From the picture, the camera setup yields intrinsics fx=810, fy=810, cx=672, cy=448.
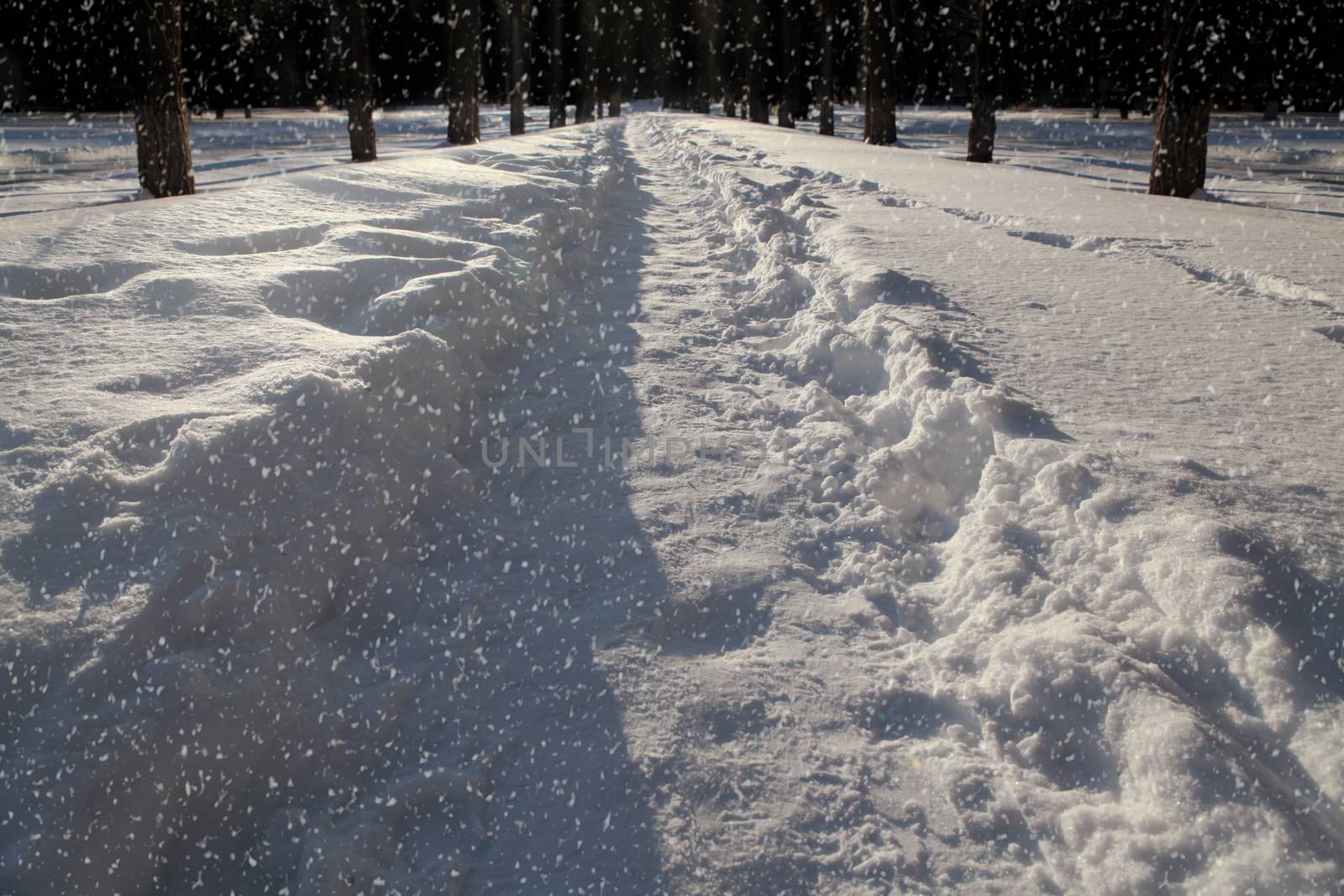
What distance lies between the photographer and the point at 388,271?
428 centimetres

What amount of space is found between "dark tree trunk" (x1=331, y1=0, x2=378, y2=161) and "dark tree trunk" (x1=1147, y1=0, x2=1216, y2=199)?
446 inches

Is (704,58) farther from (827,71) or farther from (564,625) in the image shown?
(564,625)

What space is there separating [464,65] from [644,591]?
17.4 meters

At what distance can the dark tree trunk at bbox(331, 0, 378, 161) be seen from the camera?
13336mm

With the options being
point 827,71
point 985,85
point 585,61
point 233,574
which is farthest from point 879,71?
point 233,574

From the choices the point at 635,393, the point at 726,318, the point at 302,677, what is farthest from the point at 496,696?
the point at 726,318

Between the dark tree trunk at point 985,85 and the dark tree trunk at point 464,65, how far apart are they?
32.9 feet

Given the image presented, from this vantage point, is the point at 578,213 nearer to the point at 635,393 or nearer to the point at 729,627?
the point at 635,393

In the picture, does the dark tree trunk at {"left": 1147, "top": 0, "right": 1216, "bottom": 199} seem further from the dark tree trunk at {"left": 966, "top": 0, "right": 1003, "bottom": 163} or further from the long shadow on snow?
the long shadow on snow

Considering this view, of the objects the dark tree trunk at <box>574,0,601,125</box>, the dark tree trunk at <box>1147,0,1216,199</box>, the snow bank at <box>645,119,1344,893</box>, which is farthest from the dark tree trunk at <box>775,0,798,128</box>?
the snow bank at <box>645,119,1344,893</box>

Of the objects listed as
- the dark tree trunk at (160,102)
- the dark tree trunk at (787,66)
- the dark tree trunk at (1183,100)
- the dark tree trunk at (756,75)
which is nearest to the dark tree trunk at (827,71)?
the dark tree trunk at (787,66)

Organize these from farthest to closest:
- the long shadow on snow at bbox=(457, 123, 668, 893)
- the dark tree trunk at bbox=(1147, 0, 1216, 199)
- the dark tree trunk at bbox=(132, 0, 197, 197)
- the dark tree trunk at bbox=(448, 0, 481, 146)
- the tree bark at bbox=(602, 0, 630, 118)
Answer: the tree bark at bbox=(602, 0, 630, 118)
the dark tree trunk at bbox=(448, 0, 481, 146)
the dark tree trunk at bbox=(1147, 0, 1216, 199)
the dark tree trunk at bbox=(132, 0, 197, 197)
the long shadow on snow at bbox=(457, 123, 668, 893)

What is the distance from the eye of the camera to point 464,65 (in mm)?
17078

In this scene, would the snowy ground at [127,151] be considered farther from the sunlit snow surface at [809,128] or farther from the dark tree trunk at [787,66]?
the dark tree trunk at [787,66]
